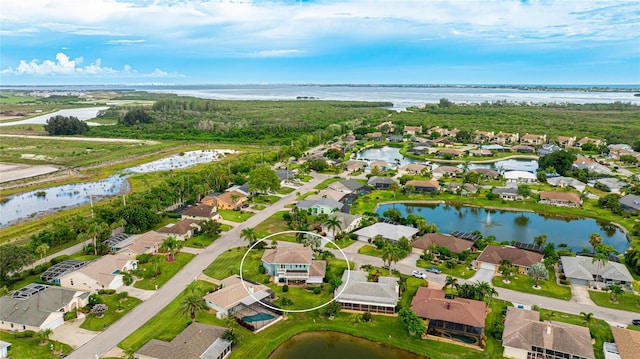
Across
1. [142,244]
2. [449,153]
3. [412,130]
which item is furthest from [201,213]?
[412,130]

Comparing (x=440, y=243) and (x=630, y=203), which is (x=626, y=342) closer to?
(x=440, y=243)

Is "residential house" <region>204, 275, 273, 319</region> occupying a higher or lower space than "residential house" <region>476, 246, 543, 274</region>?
lower

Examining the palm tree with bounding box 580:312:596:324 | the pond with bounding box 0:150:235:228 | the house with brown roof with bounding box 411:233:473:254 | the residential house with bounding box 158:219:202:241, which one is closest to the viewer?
the palm tree with bounding box 580:312:596:324

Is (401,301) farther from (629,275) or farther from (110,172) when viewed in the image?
(110,172)

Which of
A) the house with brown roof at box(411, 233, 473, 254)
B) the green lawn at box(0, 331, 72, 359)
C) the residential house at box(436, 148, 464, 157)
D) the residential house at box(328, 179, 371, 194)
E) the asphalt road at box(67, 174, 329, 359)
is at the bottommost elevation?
the green lawn at box(0, 331, 72, 359)

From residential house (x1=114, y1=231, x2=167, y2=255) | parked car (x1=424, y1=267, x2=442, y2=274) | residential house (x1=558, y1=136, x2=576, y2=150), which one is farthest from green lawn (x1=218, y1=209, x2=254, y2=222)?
residential house (x1=558, y1=136, x2=576, y2=150)

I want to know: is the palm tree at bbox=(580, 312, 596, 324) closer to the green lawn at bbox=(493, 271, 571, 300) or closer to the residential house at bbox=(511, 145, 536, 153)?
the green lawn at bbox=(493, 271, 571, 300)

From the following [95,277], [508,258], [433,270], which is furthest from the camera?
[508,258]
